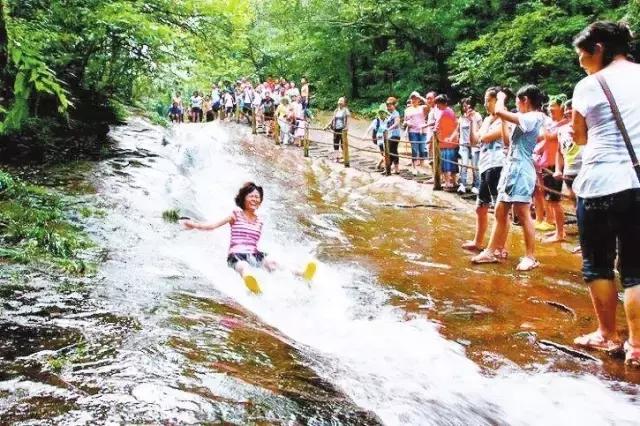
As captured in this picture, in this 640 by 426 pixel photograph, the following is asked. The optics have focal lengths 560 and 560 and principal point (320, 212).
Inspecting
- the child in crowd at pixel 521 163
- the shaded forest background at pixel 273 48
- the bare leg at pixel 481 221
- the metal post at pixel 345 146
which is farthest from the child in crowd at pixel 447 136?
the child in crowd at pixel 521 163

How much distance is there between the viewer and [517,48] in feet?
54.3

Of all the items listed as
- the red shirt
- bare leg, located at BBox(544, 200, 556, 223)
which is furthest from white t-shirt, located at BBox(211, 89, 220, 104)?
bare leg, located at BBox(544, 200, 556, 223)

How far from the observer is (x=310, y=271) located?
6.03 metres

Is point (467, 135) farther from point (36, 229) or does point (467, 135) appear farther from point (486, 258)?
point (36, 229)

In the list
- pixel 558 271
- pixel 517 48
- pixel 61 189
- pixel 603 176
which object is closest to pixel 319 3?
pixel 517 48

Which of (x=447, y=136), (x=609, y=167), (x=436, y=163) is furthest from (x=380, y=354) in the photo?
(x=447, y=136)

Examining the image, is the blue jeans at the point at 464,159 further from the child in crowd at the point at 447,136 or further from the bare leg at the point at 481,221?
the bare leg at the point at 481,221

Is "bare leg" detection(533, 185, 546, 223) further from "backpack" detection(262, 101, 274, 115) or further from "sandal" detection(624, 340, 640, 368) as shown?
"backpack" detection(262, 101, 274, 115)

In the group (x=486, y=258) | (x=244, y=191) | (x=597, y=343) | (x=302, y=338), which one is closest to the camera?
(x=597, y=343)

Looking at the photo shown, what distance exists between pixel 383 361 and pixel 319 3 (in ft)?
80.3

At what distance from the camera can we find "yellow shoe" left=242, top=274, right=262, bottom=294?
18.6ft

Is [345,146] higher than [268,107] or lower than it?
lower

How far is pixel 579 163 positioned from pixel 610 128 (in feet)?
14.4

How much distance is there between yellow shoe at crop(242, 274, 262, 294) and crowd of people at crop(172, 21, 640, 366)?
9.01 feet
